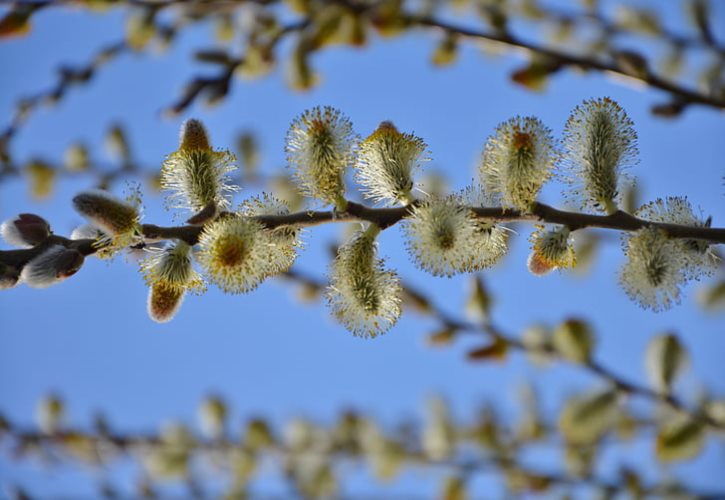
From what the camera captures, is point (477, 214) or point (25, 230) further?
point (477, 214)

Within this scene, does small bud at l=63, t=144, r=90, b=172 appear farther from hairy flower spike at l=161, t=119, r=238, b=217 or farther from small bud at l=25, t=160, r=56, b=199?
hairy flower spike at l=161, t=119, r=238, b=217

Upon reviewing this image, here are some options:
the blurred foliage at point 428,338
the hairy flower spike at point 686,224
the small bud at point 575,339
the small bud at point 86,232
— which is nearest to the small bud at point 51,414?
the blurred foliage at point 428,338

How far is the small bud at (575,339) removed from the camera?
6.06 feet

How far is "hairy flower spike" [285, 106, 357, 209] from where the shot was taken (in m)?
1.66

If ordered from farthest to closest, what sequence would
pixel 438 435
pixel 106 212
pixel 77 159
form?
1. pixel 77 159
2. pixel 438 435
3. pixel 106 212

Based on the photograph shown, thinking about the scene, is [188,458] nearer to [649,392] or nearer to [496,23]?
[649,392]

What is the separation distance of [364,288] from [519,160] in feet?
1.73

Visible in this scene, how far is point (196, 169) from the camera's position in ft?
5.59

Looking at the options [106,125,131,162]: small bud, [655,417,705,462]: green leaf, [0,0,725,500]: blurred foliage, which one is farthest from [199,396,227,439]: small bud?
[655,417,705,462]: green leaf

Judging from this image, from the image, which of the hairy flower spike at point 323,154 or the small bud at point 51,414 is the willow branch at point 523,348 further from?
the small bud at point 51,414

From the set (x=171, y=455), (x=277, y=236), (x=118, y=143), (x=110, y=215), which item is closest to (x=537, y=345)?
(x=277, y=236)

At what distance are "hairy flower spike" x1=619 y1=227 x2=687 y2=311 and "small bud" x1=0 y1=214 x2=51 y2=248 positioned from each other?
145cm

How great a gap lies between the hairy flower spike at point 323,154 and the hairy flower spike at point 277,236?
0.31ft

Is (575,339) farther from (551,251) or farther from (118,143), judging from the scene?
(118,143)
